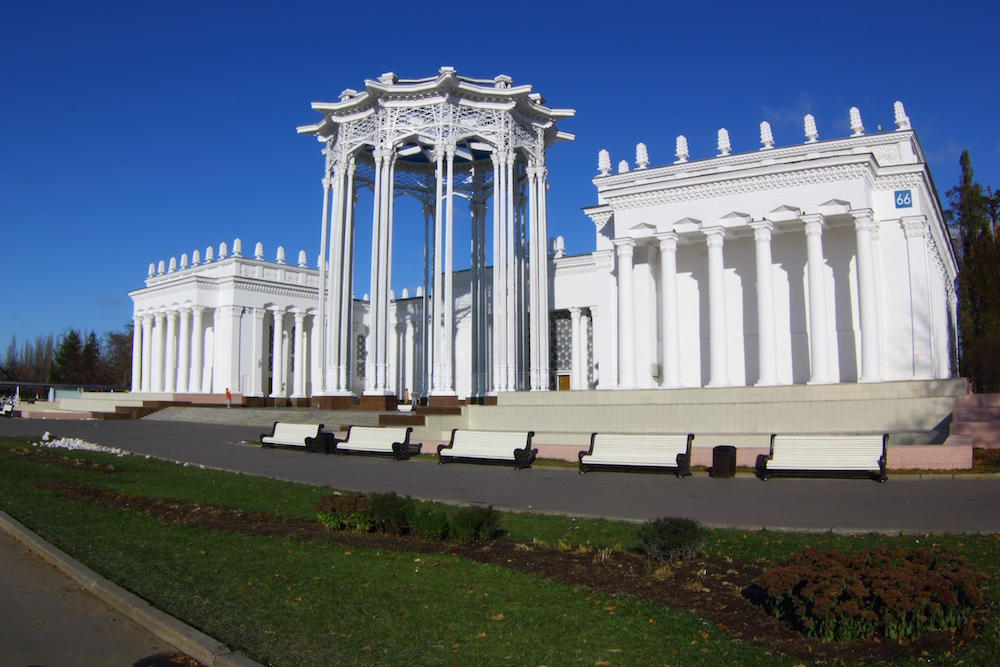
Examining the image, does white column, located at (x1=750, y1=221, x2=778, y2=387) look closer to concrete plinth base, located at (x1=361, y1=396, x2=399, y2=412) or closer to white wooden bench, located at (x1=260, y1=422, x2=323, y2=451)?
concrete plinth base, located at (x1=361, y1=396, x2=399, y2=412)

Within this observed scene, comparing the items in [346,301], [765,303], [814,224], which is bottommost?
[765,303]

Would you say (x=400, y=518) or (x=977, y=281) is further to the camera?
(x=977, y=281)

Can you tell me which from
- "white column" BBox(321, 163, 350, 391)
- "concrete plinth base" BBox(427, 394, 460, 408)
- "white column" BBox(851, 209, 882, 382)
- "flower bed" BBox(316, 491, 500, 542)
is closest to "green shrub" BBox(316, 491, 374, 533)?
"flower bed" BBox(316, 491, 500, 542)

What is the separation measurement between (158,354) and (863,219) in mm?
49108

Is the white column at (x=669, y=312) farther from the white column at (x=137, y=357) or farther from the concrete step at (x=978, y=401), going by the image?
the white column at (x=137, y=357)

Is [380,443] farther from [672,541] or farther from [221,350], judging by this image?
[221,350]

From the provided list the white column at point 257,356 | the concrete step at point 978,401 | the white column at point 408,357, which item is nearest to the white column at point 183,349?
the white column at point 257,356

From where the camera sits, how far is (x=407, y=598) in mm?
6793

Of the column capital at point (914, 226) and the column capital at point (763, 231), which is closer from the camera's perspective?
the column capital at point (914, 226)

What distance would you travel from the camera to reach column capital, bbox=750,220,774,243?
28625 mm

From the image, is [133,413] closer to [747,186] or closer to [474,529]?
[747,186]

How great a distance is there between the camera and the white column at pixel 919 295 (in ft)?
93.0

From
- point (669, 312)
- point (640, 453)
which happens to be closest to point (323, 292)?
point (669, 312)

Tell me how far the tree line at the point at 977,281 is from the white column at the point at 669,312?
60.0 feet
